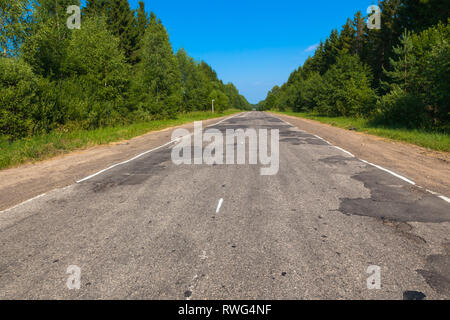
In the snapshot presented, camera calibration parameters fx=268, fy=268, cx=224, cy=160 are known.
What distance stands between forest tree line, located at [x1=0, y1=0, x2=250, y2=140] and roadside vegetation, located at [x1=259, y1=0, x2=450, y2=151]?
17.9m

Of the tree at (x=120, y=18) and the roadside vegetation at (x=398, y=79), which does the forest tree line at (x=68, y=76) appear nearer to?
the tree at (x=120, y=18)

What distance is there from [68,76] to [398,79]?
26.3 metres

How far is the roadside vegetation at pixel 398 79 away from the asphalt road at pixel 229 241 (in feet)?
29.4

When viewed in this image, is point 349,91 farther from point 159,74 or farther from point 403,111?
point 159,74

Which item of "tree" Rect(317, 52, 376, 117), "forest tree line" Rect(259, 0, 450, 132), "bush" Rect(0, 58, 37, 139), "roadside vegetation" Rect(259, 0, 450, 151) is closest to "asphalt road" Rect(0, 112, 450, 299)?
"bush" Rect(0, 58, 37, 139)

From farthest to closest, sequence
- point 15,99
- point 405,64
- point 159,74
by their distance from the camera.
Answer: point 159,74 → point 405,64 → point 15,99

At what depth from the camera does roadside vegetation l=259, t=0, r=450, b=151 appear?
14133 millimetres

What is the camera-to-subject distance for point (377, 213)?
439 centimetres

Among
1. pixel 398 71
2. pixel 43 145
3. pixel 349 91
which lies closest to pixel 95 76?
pixel 43 145

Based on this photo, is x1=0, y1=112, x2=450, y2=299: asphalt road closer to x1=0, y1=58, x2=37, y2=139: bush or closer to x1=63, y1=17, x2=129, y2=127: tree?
x1=0, y1=58, x2=37, y2=139: bush

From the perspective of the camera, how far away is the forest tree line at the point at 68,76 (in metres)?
12.1

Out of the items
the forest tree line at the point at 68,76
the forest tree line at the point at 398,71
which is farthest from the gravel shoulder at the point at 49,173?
the forest tree line at the point at 398,71

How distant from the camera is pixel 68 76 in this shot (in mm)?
18812
